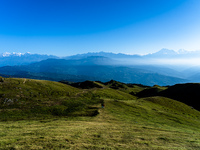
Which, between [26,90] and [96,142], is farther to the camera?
[26,90]

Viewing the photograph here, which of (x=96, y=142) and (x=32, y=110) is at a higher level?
(x=96, y=142)

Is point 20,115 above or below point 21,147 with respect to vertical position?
below

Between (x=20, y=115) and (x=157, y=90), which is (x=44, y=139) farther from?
(x=157, y=90)

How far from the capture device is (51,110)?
41000 mm

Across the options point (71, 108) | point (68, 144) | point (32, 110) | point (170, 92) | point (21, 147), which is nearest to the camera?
point (21, 147)

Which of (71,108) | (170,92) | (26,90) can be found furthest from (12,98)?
(170,92)

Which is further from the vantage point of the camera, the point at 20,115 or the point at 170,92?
the point at 170,92

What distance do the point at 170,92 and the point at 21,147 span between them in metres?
145

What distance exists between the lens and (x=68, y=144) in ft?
53.1

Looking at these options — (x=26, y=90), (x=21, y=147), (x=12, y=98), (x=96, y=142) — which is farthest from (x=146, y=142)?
(x=26, y=90)

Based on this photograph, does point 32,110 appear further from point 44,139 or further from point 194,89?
point 194,89

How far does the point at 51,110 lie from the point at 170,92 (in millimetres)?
131585

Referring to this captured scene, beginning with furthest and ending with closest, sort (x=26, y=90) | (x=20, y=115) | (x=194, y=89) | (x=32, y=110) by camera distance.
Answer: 1. (x=194, y=89)
2. (x=26, y=90)
3. (x=32, y=110)
4. (x=20, y=115)

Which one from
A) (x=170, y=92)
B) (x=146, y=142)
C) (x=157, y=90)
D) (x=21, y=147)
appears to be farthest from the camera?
(x=157, y=90)
